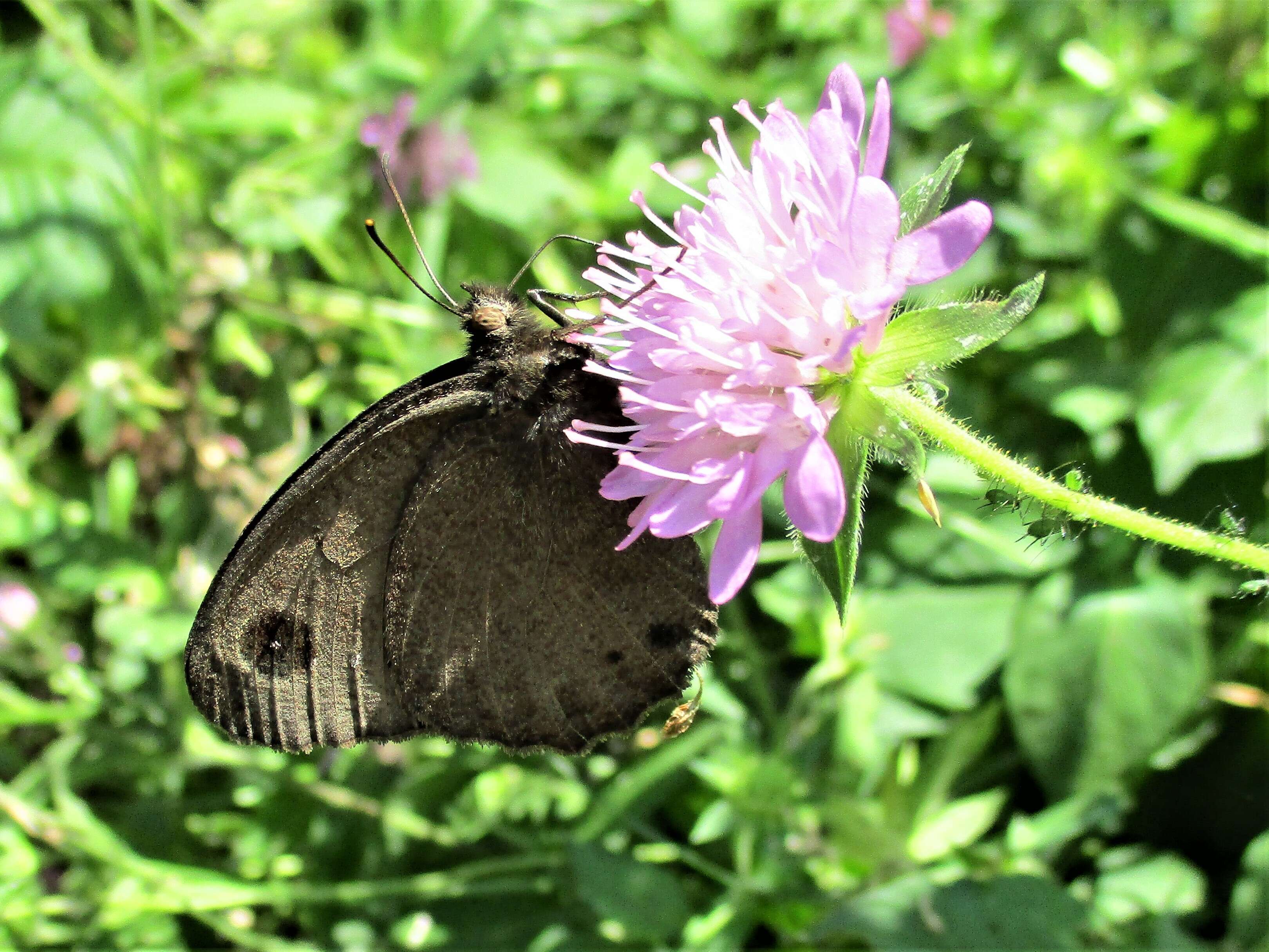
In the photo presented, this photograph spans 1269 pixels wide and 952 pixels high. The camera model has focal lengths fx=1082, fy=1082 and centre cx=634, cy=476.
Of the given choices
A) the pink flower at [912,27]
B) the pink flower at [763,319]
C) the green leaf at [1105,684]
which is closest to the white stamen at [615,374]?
the pink flower at [763,319]

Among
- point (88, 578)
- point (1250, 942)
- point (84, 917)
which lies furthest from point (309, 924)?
point (1250, 942)

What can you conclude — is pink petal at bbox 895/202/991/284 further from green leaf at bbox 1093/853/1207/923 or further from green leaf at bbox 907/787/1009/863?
green leaf at bbox 1093/853/1207/923

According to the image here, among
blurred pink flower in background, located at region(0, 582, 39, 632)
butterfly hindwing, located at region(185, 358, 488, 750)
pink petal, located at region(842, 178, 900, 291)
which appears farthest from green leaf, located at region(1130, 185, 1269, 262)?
blurred pink flower in background, located at region(0, 582, 39, 632)

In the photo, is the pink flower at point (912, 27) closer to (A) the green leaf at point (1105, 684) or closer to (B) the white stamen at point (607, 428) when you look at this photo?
(A) the green leaf at point (1105, 684)

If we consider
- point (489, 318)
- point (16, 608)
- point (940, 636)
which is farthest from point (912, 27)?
point (16, 608)

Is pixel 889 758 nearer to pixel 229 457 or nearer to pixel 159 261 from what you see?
Result: pixel 229 457

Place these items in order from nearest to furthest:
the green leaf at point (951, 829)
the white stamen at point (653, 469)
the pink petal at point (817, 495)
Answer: the pink petal at point (817, 495)
the white stamen at point (653, 469)
the green leaf at point (951, 829)

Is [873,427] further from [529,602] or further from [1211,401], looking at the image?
[1211,401]
